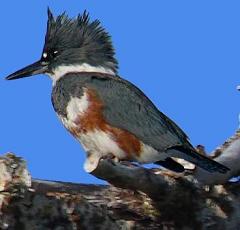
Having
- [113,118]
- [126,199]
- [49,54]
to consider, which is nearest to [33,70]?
[49,54]

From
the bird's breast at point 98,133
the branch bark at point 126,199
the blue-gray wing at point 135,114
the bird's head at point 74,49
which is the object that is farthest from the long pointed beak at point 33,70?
the branch bark at point 126,199

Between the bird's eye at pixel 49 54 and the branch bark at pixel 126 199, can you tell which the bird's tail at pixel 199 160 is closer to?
the branch bark at pixel 126 199

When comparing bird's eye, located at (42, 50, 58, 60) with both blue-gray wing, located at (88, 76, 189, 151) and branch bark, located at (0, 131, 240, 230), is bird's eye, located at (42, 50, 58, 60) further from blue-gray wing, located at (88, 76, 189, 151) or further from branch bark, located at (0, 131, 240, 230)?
branch bark, located at (0, 131, 240, 230)

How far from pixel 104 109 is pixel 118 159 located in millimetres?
350

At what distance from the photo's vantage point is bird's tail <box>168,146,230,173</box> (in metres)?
4.91

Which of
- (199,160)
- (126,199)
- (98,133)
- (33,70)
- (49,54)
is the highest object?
(49,54)

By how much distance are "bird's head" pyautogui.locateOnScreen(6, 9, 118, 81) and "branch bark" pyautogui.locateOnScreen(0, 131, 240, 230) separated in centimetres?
125

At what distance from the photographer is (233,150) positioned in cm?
539

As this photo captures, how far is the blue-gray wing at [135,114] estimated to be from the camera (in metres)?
5.48

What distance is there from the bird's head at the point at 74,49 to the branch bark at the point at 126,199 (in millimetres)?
1249

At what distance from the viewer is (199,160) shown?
503cm

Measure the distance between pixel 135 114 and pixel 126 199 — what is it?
909 millimetres

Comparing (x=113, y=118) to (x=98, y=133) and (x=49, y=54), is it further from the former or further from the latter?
(x=49, y=54)

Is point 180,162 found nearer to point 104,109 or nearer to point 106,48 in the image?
point 104,109
